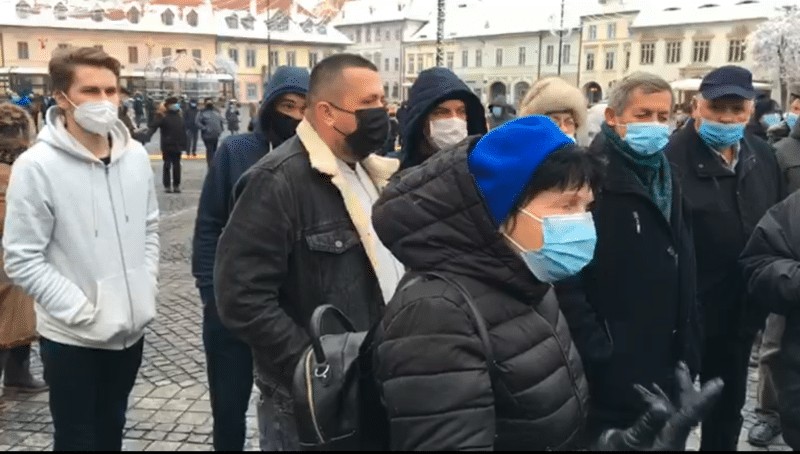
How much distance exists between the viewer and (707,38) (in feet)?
184

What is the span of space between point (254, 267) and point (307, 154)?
43 cm

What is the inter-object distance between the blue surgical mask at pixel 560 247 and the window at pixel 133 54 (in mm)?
64317

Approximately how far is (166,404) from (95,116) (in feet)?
7.27

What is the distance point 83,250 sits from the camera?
2783 mm

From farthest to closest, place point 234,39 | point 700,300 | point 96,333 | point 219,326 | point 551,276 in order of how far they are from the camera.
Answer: point 234,39, point 700,300, point 219,326, point 96,333, point 551,276

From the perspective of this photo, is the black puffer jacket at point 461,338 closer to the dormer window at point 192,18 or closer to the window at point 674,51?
the window at point 674,51

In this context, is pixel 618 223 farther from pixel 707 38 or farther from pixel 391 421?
pixel 707 38

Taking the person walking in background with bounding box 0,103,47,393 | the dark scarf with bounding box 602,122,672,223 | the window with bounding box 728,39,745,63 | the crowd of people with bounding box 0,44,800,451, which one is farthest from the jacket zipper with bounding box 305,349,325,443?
the window with bounding box 728,39,745,63

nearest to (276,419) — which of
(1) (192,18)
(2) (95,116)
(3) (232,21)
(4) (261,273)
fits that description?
(4) (261,273)

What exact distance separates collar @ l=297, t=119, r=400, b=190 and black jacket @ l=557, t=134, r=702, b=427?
2.75ft

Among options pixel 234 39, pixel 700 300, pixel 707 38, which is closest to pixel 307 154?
pixel 700 300

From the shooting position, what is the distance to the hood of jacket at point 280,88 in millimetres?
3334

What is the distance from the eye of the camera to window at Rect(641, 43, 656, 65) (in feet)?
194

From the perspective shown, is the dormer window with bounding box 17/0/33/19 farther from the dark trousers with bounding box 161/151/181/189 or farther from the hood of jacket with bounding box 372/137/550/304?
the hood of jacket with bounding box 372/137/550/304
